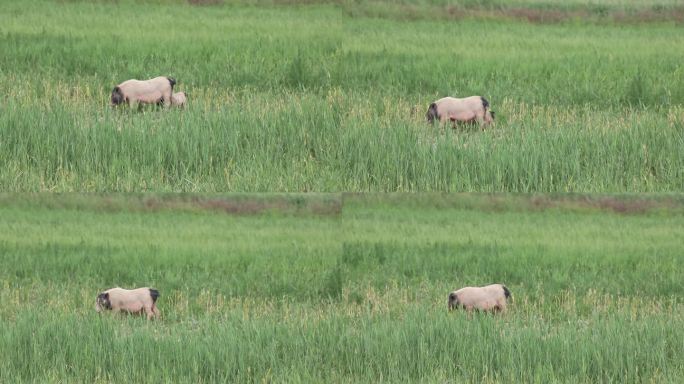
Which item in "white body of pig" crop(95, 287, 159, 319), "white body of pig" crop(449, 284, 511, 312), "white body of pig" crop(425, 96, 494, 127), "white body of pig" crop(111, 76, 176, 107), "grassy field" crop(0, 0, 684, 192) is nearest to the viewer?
"white body of pig" crop(449, 284, 511, 312)

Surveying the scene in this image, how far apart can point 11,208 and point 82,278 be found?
3.39 feet

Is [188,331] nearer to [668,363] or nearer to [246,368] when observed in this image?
[246,368]

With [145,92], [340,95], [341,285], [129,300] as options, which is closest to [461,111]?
[340,95]

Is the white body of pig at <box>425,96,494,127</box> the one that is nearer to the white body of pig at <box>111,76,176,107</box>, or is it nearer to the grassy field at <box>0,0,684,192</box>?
the grassy field at <box>0,0,684,192</box>

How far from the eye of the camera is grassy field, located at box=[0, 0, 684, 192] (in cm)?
1215

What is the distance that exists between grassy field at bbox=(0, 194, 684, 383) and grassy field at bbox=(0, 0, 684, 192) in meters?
0.27

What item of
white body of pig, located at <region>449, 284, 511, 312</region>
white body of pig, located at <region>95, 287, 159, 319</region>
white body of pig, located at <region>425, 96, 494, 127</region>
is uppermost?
white body of pig, located at <region>425, 96, 494, 127</region>

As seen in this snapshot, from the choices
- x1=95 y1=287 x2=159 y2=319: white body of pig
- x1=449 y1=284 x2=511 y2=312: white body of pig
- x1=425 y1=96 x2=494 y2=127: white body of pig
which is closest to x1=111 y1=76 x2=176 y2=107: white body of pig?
x1=95 y1=287 x2=159 y2=319: white body of pig

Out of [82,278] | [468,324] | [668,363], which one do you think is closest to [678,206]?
[668,363]

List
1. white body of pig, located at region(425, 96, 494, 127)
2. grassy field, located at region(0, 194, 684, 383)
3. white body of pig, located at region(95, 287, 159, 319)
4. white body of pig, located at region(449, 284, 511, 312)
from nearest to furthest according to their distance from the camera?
grassy field, located at region(0, 194, 684, 383) < white body of pig, located at region(449, 284, 511, 312) < white body of pig, located at region(95, 287, 159, 319) < white body of pig, located at region(425, 96, 494, 127)

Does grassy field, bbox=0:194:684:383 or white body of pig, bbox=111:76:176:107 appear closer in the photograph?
grassy field, bbox=0:194:684:383

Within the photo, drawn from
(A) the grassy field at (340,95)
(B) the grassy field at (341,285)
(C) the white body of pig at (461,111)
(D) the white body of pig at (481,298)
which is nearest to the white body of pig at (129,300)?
(B) the grassy field at (341,285)

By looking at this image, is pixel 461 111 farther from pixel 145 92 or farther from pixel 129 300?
pixel 129 300

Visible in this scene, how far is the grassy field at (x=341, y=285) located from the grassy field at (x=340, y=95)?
10.4 inches
